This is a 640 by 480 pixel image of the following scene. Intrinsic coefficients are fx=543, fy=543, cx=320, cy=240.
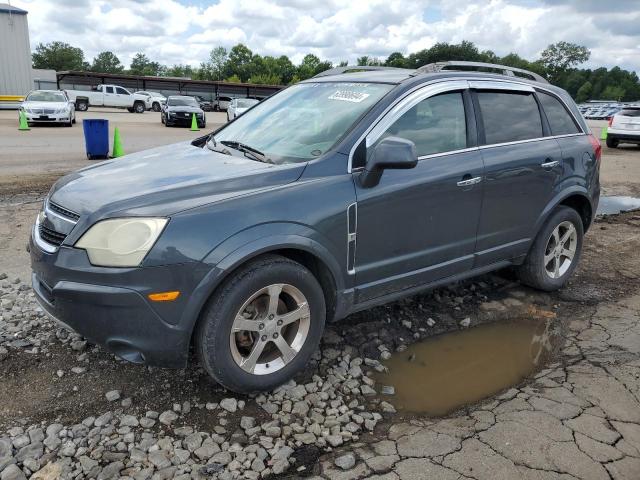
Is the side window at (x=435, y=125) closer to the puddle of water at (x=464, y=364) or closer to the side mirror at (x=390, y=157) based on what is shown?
the side mirror at (x=390, y=157)

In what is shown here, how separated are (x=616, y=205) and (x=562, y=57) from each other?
132m

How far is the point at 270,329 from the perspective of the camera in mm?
3049

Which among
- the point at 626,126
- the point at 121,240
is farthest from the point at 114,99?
the point at 121,240

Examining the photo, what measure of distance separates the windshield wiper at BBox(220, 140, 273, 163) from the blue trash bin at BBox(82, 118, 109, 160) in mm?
8708

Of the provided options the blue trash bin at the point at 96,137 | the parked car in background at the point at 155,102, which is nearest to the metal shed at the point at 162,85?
the parked car in background at the point at 155,102

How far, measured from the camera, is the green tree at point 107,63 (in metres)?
116

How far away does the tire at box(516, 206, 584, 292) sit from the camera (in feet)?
15.2

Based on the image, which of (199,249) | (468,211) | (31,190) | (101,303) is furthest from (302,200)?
(31,190)

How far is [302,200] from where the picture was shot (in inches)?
120

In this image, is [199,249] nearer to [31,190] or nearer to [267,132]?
[267,132]

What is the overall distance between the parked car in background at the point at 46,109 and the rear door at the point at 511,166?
19933 millimetres

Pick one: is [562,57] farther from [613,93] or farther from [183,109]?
[183,109]

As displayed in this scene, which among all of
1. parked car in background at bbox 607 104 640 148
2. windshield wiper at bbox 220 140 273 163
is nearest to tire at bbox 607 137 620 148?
parked car in background at bbox 607 104 640 148

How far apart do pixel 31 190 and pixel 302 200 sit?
6762 millimetres
